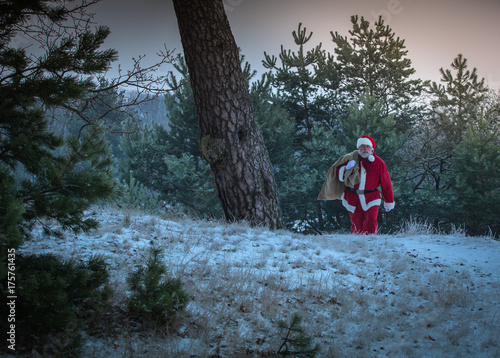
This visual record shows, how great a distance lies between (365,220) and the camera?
23.3 ft

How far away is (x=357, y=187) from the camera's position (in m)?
7.17

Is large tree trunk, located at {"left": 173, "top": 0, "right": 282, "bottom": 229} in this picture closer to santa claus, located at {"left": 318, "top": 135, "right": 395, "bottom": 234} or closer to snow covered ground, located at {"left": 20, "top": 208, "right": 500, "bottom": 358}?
snow covered ground, located at {"left": 20, "top": 208, "right": 500, "bottom": 358}

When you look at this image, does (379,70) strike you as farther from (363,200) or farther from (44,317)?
(44,317)

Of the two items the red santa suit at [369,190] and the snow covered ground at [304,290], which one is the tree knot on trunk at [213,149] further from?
the red santa suit at [369,190]

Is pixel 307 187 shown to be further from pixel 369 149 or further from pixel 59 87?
pixel 59 87

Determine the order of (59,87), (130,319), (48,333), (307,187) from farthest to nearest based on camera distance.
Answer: (307,187) < (59,87) < (130,319) < (48,333)

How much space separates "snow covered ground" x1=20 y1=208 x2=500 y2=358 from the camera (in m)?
2.09

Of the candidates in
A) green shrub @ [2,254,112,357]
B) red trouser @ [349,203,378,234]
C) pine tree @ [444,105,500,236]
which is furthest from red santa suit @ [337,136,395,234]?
pine tree @ [444,105,500,236]

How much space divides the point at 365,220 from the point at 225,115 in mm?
3699

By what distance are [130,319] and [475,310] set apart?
2.47 m

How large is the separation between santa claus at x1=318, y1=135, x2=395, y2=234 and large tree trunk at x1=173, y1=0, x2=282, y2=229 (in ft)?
7.53

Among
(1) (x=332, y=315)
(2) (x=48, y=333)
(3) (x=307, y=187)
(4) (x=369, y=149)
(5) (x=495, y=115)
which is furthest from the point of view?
(5) (x=495, y=115)

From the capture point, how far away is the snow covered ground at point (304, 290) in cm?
209

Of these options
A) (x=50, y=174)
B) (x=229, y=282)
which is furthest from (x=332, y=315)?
(x=50, y=174)
